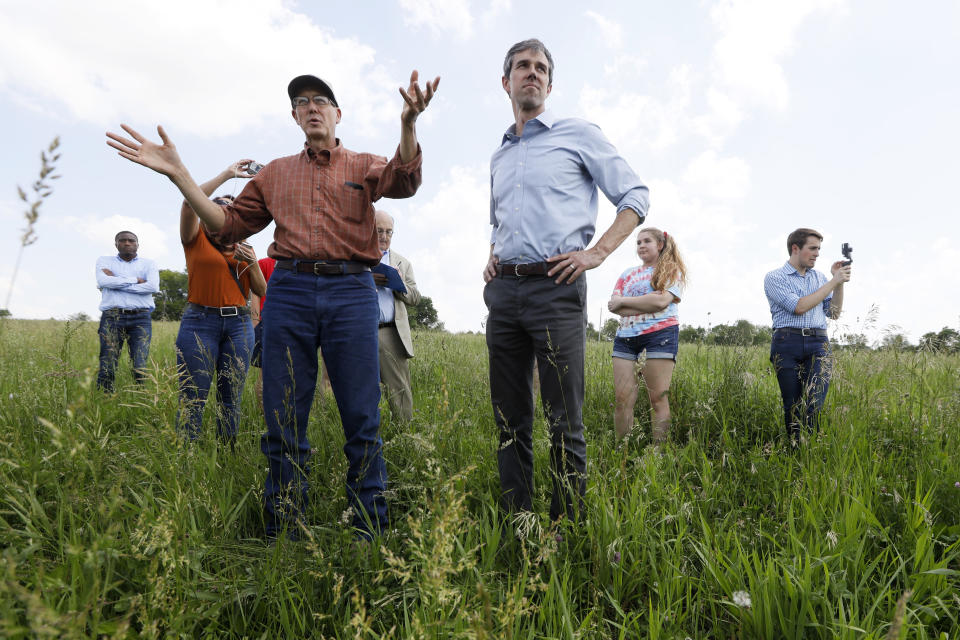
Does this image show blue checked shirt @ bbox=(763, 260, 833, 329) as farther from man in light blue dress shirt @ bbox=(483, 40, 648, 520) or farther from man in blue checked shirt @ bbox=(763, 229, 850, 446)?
man in light blue dress shirt @ bbox=(483, 40, 648, 520)

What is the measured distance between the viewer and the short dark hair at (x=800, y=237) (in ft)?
15.0

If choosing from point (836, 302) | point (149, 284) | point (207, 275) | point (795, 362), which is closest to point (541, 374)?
point (207, 275)

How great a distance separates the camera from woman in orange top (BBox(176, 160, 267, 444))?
146 inches

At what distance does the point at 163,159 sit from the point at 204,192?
89 centimetres

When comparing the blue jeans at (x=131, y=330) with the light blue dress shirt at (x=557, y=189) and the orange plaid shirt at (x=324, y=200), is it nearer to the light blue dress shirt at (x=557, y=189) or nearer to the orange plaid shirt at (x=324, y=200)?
the orange plaid shirt at (x=324, y=200)

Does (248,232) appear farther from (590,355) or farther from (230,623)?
(590,355)

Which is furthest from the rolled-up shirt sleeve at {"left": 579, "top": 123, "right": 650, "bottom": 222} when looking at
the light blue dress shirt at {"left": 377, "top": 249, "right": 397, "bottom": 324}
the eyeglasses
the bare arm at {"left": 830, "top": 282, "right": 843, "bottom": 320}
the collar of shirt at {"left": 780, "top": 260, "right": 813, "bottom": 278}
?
the bare arm at {"left": 830, "top": 282, "right": 843, "bottom": 320}

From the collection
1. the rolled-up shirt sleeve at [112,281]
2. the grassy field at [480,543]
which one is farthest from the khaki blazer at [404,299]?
the rolled-up shirt sleeve at [112,281]

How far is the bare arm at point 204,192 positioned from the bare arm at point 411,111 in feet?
4.63

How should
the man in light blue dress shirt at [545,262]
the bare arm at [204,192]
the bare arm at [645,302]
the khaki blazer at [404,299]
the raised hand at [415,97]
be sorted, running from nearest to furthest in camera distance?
the raised hand at [415,97] < the man in light blue dress shirt at [545,262] < the bare arm at [204,192] < the bare arm at [645,302] < the khaki blazer at [404,299]

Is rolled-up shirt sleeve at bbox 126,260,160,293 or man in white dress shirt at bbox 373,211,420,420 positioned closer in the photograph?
man in white dress shirt at bbox 373,211,420,420

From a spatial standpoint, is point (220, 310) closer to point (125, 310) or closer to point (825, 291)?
point (125, 310)

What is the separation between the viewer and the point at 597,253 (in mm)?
2588

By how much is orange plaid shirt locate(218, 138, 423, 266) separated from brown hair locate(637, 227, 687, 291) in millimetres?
2636
